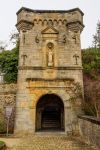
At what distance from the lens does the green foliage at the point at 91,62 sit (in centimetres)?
1845

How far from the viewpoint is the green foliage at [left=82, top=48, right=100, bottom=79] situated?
60.5ft

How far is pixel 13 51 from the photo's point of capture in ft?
68.2

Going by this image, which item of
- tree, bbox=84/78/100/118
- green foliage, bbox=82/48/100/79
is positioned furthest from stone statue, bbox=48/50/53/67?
green foliage, bbox=82/48/100/79

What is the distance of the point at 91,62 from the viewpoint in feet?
64.6

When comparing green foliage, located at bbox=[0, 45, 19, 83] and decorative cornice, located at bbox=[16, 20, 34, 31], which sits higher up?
decorative cornice, located at bbox=[16, 20, 34, 31]

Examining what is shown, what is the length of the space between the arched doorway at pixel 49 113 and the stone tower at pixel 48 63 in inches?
6.2

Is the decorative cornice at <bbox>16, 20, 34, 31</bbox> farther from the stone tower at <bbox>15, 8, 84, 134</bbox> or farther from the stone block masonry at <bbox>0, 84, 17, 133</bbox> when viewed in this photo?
the stone block masonry at <bbox>0, 84, 17, 133</bbox>

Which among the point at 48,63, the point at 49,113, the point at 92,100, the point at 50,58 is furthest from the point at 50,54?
the point at 49,113

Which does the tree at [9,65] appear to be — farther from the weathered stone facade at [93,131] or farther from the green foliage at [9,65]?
the weathered stone facade at [93,131]

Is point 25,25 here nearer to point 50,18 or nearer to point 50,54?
point 50,18

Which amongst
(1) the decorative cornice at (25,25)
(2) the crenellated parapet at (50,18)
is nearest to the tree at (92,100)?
(2) the crenellated parapet at (50,18)

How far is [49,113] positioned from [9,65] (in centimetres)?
547

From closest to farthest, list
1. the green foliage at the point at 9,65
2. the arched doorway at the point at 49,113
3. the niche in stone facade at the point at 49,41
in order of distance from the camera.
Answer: the niche in stone facade at the point at 49,41 → the arched doorway at the point at 49,113 → the green foliage at the point at 9,65

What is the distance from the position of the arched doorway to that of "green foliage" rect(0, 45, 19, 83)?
371 cm
